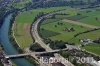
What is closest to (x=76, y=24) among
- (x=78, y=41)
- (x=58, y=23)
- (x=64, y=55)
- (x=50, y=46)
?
(x=58, y=23)

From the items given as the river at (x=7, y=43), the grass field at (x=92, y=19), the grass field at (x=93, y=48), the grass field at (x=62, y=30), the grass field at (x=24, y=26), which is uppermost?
the grass field at (x=24, y=26)

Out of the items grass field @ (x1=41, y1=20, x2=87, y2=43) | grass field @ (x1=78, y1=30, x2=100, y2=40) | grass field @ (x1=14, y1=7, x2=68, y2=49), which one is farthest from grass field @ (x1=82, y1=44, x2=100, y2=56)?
grass field @ (x1=14, y1=7, x2=68, y2=49)

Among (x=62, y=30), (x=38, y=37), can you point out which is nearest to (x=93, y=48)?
(x=38, y=37)

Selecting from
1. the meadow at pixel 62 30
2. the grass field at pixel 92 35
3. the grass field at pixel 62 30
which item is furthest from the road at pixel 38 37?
the grass field at pixel 92 35

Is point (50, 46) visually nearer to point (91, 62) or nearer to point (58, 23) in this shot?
point (91, 62)

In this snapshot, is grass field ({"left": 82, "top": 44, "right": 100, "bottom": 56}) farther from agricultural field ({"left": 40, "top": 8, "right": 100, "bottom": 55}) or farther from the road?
the road

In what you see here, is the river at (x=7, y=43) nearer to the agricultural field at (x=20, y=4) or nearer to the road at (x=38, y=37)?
the road at (x=38, y=37)
